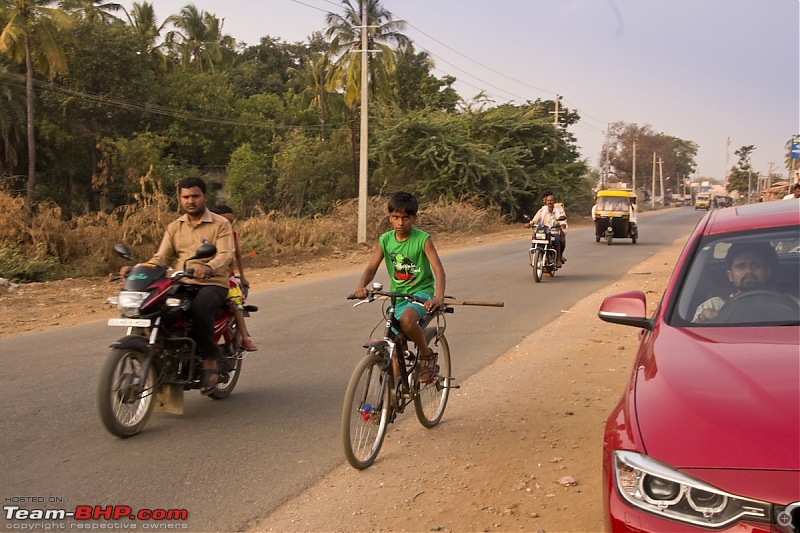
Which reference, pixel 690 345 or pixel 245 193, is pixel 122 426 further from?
pixel 245 193

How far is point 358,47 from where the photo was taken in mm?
36969

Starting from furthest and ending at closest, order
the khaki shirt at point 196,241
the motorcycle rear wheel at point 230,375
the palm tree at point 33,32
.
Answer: the palm tree at point 33,32 → the motorcycle rear wheel at point 230,375 → the khaki shirt at point 196,241

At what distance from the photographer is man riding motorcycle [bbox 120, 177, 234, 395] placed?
17.8 feet

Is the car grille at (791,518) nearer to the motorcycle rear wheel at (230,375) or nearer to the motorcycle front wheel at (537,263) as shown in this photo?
the motorcycle rear wheel at (230,375)

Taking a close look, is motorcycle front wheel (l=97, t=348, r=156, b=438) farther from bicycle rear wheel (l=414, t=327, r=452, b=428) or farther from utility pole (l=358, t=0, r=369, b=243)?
utility pole (l=358, t=0, r=369, b=243)

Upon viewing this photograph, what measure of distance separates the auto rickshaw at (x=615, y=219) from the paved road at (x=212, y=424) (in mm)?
16647

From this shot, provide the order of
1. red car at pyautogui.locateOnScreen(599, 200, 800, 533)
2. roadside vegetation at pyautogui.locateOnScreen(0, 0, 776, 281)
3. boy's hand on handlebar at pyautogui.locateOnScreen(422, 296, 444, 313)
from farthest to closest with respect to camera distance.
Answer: roadside vegetation at pyautogui.locateOnScreen(0, 0, 776, 281) < boy's hand on handlebar at pyautogui.locateOnScreen(422, 296, 444, 313) < red car at pyautogui.locateOnScreen(599, 200, 800, 533)

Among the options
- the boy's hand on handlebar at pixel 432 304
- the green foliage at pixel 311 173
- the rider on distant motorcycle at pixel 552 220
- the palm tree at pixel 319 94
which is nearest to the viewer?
the boy's hand on handlebar at pixel 432 304

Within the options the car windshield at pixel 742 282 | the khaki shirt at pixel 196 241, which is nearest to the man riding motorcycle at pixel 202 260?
the khaki shirt at pixel 196 241

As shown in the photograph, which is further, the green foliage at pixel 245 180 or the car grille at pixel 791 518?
the green foliage at pixel 245 180

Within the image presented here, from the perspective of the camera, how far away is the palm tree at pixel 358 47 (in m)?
36.0

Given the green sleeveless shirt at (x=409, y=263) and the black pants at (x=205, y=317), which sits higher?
the green sleeveless shirt at (x=409, y=263)

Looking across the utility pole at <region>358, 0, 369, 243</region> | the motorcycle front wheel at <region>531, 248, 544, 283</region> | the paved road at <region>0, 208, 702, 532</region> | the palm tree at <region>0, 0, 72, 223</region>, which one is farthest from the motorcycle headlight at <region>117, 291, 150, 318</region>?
the palm tree at <region>0, 0, 72, 223</region>

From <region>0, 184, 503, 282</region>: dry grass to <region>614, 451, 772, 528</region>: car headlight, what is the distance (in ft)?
47.0
